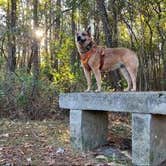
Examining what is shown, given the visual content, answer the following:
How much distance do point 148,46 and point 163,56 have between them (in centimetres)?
69

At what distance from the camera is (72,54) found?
39.1 feet

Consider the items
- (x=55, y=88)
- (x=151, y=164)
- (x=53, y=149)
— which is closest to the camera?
(x=151, y=164)

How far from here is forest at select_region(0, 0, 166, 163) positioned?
8180mm

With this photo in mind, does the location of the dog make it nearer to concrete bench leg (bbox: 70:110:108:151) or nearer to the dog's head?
the dog's head

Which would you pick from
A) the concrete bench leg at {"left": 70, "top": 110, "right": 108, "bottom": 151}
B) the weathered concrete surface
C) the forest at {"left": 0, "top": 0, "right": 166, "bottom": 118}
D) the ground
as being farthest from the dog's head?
the forest at {"left": 0, "top": 0, "right": 166, "bottom": 118}

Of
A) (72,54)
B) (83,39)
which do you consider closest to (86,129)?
(83,39)

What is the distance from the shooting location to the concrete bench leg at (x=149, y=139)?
5.06m

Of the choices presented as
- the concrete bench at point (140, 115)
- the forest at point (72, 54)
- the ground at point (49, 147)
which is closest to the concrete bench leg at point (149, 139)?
the concrete bench at point (140, 115)

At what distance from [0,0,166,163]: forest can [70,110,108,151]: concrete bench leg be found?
1.97 meters

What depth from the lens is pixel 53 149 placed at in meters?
6.00

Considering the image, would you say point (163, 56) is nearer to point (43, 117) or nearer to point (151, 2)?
point (151, 2)

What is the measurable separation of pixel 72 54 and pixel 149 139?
7.16 metres

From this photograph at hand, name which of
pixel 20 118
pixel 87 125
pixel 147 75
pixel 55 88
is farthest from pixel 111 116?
pixel 147 75

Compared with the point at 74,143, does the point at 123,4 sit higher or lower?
higher
